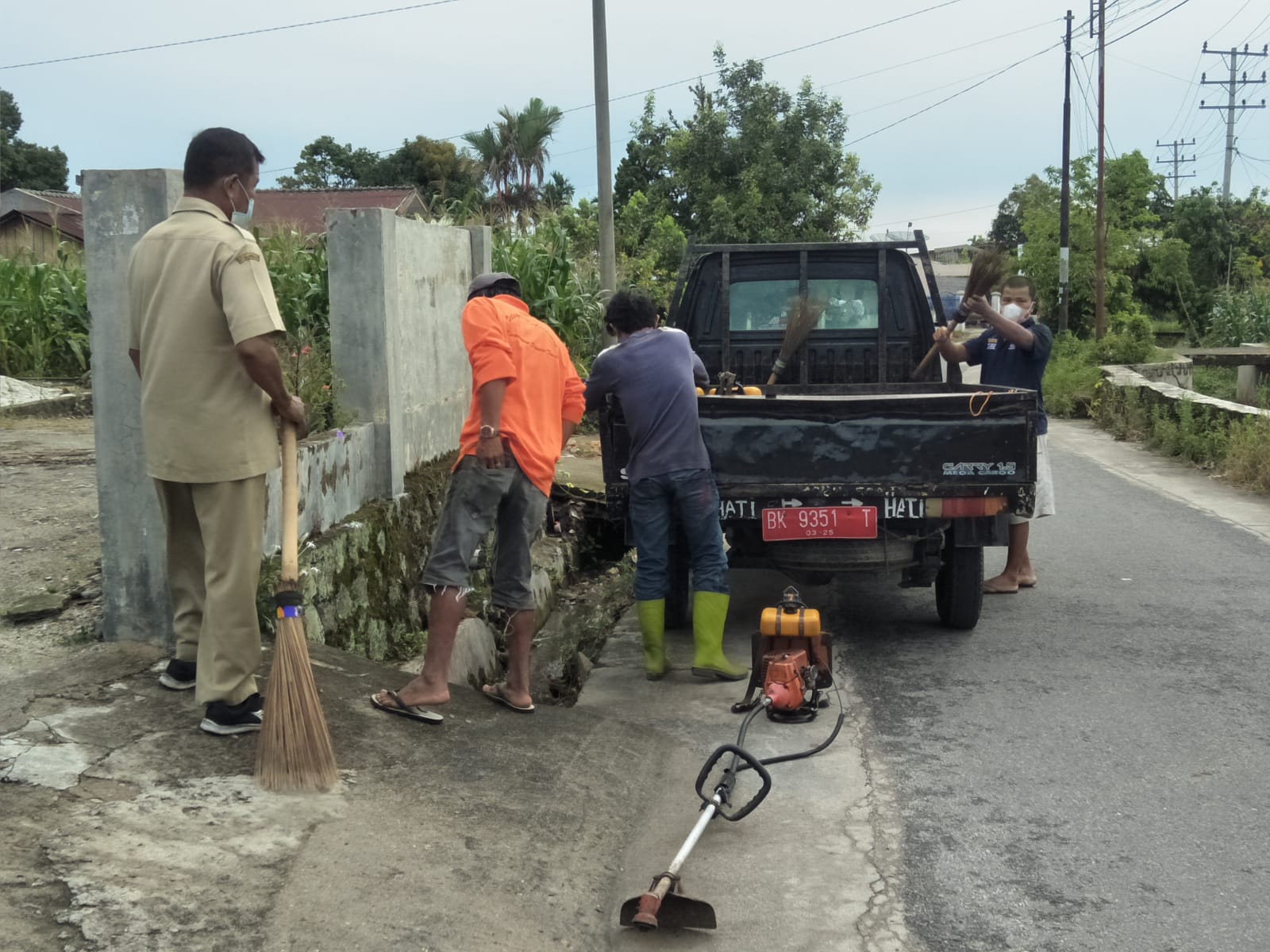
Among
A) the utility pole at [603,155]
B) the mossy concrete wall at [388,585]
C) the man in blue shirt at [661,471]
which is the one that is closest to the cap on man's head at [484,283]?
the man in blue shirt at [661,471]

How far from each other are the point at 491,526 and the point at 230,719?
1331mm

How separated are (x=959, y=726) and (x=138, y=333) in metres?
3.47

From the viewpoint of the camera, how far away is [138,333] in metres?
4.25

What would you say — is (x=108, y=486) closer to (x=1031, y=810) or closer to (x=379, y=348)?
(x=379, y=348)

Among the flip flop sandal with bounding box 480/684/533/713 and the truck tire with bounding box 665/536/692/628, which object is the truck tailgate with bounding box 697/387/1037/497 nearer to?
the truck tire with bounding box 665/536/692/628

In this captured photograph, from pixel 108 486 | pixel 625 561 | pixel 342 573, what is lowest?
pixel 625 561

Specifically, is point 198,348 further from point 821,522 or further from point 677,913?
point 821,522

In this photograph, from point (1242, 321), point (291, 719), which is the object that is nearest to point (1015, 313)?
point (291, 719)

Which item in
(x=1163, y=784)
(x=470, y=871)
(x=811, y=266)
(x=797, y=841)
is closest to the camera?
(x=470, y=871)

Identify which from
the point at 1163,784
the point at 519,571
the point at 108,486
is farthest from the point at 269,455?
the point at 1163,784

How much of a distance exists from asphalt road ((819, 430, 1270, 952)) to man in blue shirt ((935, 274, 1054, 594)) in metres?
0.21

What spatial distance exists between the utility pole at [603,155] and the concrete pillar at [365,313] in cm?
1091

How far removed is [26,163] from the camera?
182 ft

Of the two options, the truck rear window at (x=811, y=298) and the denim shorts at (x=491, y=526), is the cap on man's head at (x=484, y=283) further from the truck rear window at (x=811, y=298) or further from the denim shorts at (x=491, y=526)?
the truck rear window at (x=811, y=298)
